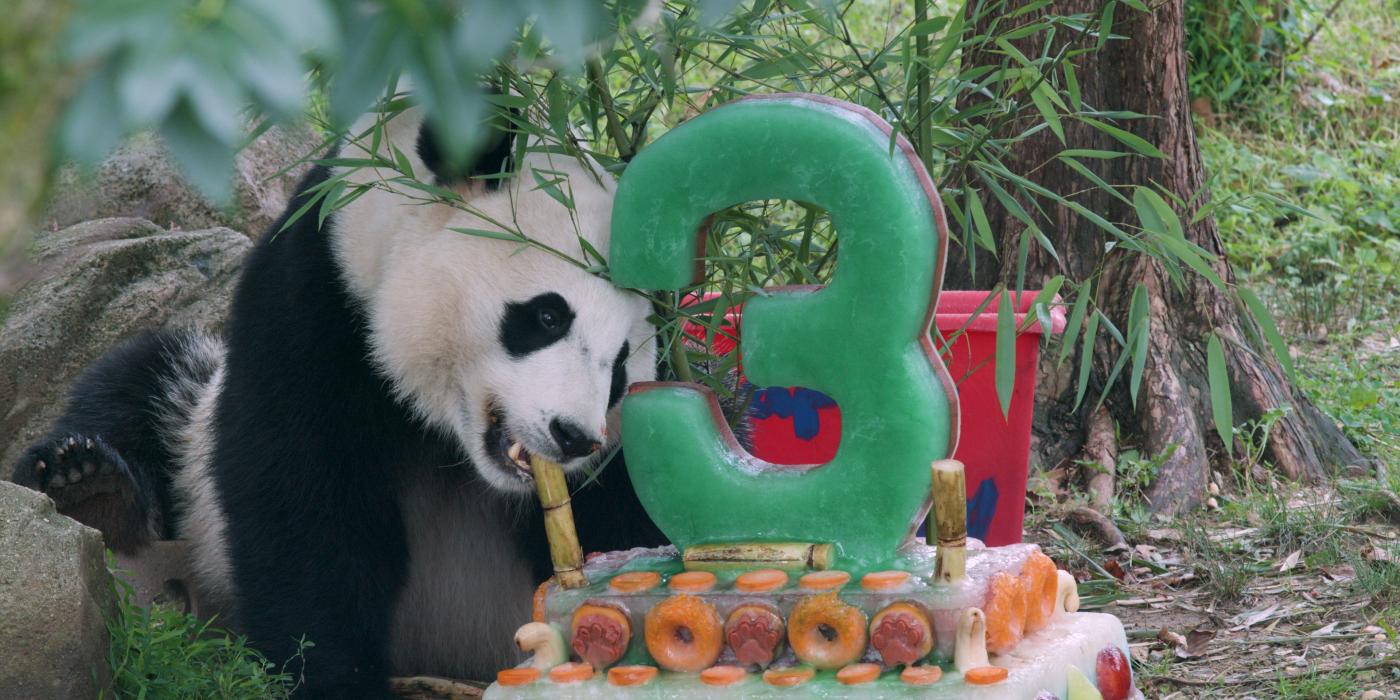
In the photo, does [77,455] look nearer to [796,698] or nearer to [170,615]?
[170,615]

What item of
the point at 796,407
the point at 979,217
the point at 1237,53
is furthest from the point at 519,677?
the point at 1237,53

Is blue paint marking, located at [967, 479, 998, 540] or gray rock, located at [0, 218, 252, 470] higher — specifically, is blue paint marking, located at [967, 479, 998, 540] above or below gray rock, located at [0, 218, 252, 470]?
below

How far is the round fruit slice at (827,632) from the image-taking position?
155cm

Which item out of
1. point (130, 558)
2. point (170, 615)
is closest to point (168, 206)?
point (130, 558)

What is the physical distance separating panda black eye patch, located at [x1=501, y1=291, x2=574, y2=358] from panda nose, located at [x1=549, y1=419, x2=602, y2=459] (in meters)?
0.15

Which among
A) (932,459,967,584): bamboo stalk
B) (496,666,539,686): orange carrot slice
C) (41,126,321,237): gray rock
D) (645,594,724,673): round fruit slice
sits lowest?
(496,666,539,686): orange carrot slice

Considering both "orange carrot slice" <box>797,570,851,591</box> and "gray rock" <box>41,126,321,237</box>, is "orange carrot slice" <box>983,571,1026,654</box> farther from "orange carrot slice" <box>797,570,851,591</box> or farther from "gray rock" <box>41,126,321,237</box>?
"gray rock" <box>41,126,321,237</box>

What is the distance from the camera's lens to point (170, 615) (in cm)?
235

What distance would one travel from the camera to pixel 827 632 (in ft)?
5.13

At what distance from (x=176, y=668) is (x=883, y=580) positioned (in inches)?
47.6

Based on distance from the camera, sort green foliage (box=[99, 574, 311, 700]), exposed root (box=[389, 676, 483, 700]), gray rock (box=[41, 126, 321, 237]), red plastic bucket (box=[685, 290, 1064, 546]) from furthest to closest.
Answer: gray rock (box=[41, 126, 321, 237])
red plastic bucket (box=[685, 290, 1064, 546])
exposed root (box=[389, 676, 483, 700])
green foliage (box=[99, 574, 311, 700])

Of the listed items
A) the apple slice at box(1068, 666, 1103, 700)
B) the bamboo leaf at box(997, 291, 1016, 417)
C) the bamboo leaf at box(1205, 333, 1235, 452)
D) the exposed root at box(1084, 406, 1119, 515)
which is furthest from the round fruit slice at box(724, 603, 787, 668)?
the exposed root at box(1084, 406, 1119, 515)

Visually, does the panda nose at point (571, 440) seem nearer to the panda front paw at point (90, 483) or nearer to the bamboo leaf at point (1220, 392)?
the bamboo leaf at point (1220, 392)

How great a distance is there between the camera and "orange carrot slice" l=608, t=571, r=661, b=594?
1.67 m
